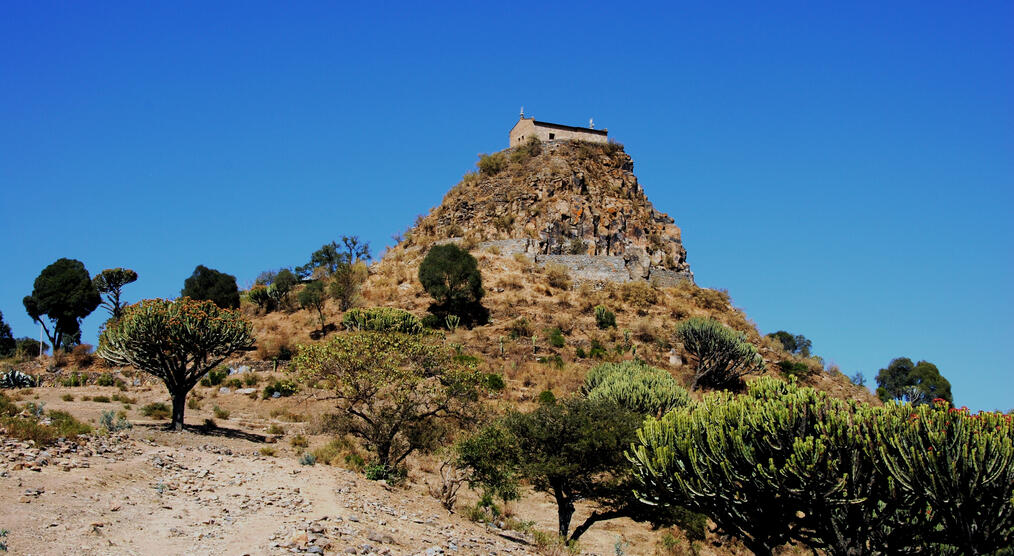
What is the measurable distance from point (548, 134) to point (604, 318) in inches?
990

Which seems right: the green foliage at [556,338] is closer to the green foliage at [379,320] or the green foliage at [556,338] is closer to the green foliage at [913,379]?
the green foliage at [379,320]

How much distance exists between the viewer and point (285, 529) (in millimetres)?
11930

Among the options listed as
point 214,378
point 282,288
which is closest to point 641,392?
point 214,378

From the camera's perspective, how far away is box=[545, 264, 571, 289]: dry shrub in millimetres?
48156

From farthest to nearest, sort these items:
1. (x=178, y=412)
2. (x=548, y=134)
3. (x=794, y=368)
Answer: (x=548, y=134) → (x=794, y=368) → (x=178, y=412)

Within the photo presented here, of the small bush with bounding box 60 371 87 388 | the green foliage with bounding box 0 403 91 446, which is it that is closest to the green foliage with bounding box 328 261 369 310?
the small bush with bounding box 60 371 87 388

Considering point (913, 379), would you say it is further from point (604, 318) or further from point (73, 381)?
point (73, 381)

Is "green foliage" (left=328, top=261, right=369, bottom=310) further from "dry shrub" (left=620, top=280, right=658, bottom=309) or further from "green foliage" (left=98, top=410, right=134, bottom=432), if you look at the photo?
"green foliage" (left=98, top=410, right=134, bottom=432)

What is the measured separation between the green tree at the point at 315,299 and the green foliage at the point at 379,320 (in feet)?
11.0

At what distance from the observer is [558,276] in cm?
4856

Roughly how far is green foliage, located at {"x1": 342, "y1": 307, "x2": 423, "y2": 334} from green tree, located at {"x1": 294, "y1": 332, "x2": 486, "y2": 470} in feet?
44.2

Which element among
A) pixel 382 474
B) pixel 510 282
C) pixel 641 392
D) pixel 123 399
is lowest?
pixel 382 474

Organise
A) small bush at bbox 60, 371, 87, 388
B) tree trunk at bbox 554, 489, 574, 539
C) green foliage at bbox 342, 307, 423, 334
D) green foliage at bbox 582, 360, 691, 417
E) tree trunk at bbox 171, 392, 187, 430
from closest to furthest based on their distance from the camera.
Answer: tree trunk at bbox 554, 489, 574, 539 → tree trunk at bbox 171, 392, 187, 430 → green foliage at bbox 582, 360, 691, 417 → small bush at bbox 60, 371, 87, 388 → green foliage at bbox 342, 307, 423, 334

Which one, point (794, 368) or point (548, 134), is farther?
point (548, 134)
